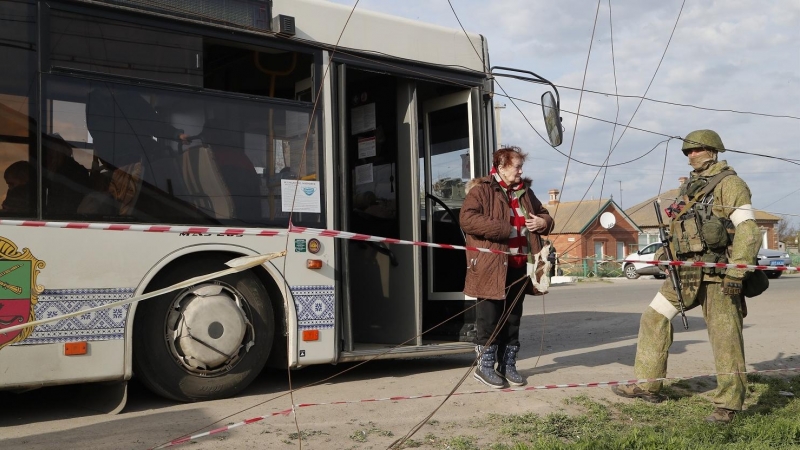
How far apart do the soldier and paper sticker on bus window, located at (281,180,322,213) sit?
272 centimetres

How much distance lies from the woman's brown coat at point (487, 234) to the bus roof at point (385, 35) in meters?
1.49

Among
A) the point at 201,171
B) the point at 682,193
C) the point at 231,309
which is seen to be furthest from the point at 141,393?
the point at 682,193

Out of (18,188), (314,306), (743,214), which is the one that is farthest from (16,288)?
(743,214)

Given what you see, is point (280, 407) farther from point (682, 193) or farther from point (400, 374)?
point (682, 193)

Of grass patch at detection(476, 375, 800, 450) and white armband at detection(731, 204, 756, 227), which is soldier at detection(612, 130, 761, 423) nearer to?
white armband at detection(731, 204, 756, 227)

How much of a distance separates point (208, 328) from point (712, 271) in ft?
11.8

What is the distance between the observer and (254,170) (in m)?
6.49

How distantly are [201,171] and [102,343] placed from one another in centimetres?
141

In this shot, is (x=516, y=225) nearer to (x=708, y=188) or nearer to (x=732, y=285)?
(x=708, y=188)

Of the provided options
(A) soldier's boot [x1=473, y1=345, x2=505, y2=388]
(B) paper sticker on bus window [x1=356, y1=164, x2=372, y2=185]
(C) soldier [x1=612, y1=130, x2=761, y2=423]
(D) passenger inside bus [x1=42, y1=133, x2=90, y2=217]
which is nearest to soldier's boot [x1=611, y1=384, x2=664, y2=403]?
(C) soldier [x1=612, y1=130, x2=761, y2=423]

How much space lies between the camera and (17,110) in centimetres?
537

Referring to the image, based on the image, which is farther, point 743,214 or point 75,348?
point 743,214

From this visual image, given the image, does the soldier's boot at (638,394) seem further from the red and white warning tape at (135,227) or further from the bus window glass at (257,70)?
the bus window glass at (257,70)

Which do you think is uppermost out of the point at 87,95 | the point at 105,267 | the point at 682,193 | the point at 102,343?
the point at 87,95
